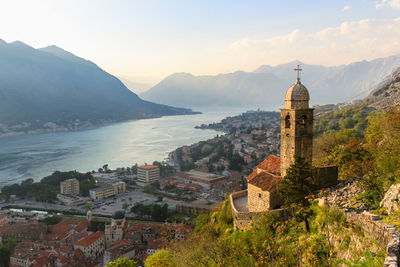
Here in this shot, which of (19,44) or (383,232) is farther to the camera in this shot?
(19,44)

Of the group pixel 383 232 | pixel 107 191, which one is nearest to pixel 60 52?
pixel 107 191

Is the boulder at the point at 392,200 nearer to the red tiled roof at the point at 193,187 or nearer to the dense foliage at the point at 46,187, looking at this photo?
the red tiled roof at the point at 193,187

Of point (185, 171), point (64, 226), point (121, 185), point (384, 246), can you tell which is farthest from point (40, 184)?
point (384, 246)

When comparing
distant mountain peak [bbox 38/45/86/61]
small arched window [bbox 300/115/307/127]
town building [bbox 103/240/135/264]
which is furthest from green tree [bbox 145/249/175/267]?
distant mountain peak [bbox 38/45/86/61]

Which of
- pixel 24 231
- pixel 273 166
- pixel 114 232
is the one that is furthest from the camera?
pixel 24 231

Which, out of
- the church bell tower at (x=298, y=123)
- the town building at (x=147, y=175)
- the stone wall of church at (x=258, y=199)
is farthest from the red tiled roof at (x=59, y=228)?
the church bell tower at (x=298, y=123)

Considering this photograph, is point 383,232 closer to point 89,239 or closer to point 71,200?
point 89,239
